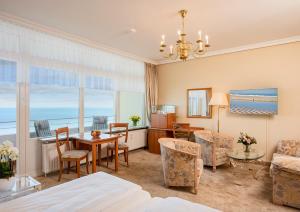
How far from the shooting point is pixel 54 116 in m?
3.93

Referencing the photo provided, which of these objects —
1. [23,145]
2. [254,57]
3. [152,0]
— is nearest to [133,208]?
[152,0]

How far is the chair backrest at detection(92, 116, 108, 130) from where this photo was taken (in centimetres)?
470

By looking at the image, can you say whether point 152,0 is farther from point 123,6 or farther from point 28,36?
point 28,36

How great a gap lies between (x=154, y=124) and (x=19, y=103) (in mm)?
3367

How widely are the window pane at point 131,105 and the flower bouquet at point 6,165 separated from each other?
10.9ft

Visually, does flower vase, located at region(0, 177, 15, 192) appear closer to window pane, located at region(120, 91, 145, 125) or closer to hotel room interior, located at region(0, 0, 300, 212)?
hotel room interior, located at region(0, 0, 300, 212)

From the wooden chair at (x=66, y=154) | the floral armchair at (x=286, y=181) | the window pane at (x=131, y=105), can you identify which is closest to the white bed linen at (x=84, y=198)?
the wooden chair at (x=66, y=154)

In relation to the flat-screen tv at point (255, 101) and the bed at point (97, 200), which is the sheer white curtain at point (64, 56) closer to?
the bed at point (97, 200)

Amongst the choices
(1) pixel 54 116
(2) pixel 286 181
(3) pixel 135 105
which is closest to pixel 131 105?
(3) pixel 135 105

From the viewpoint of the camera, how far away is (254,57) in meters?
4.41

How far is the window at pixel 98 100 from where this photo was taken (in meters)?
4.42

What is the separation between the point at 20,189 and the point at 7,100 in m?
1.87

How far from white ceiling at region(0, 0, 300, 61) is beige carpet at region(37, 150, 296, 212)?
9.32 ft

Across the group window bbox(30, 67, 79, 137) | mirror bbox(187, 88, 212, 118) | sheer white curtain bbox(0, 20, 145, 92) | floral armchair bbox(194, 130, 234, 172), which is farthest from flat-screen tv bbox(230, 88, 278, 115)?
window bbox(30, 67, 79, 137)
